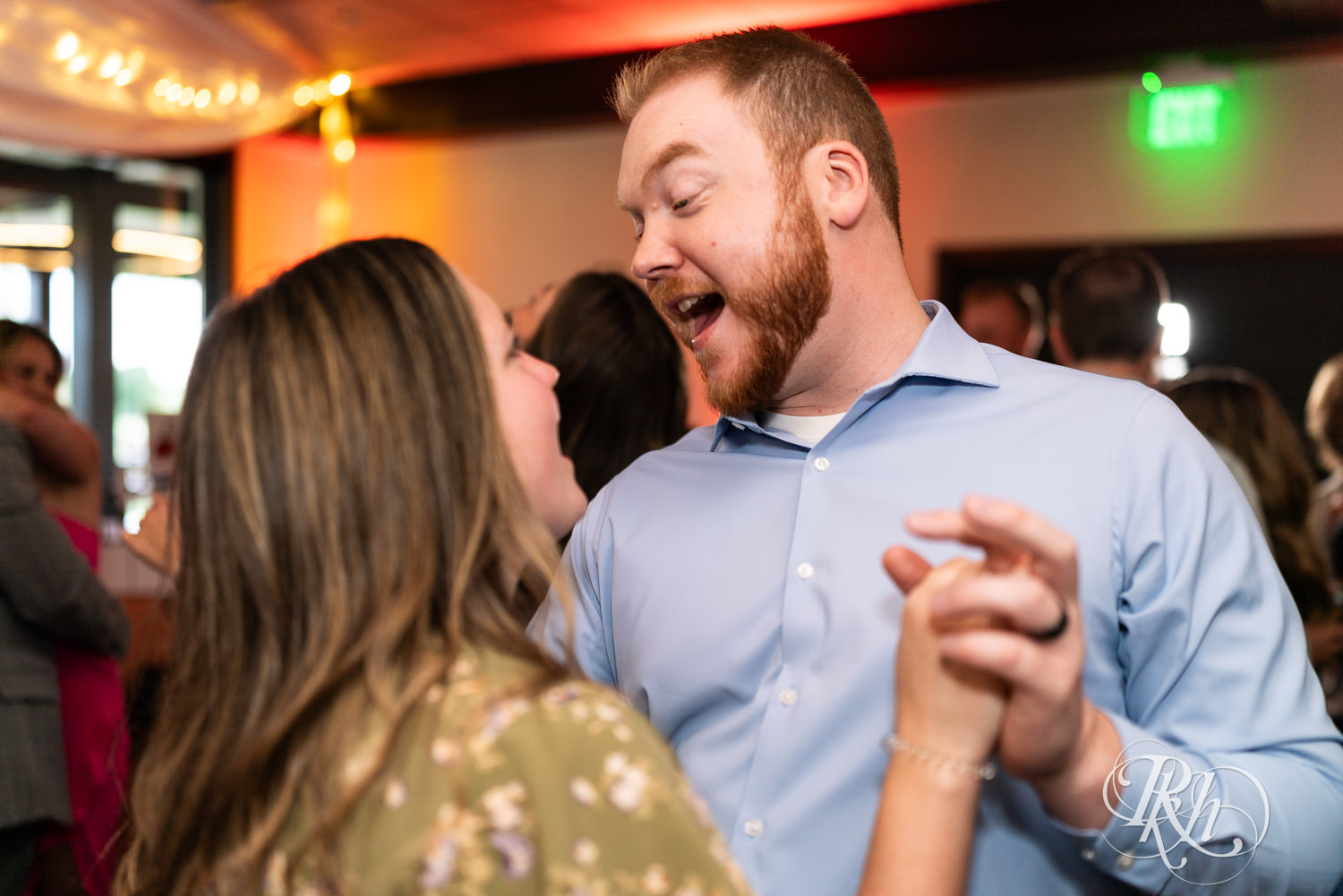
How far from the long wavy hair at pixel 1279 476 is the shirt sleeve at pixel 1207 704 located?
1.58 meters

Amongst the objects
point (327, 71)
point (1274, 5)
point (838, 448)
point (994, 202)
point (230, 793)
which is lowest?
point (230, 793)

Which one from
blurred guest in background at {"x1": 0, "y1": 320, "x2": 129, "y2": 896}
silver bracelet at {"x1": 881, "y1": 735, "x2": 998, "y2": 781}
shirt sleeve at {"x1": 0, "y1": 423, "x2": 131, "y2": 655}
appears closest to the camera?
silver bracelet at {"x1": 881, "y1": 735, "x2": 998, "y2": 781}

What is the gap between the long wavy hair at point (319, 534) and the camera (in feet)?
2.68

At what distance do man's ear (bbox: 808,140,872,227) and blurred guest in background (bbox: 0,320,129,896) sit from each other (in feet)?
4.78

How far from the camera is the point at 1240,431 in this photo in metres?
2.59

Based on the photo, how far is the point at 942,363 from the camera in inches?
49.8

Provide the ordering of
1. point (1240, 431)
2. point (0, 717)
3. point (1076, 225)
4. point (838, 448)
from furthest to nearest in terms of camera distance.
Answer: point (1076, 225) < point (1240, 431) < point (0, 717) < point (838, 448)

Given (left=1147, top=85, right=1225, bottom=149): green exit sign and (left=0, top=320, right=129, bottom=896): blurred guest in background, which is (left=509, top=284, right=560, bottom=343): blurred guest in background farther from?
(left=1147, top=85, right=1225, bottom=149): green exit sign

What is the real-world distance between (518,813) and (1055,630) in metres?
0.38

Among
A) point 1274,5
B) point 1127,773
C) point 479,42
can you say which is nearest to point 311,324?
point 1127,773

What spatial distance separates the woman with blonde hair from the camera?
0.75 meters

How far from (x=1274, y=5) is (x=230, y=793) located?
4611 millimetres

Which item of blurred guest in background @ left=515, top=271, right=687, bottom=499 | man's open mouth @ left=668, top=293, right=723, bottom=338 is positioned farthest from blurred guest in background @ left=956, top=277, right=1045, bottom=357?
man's open mouth @ left=668, top=293, right=723, bottom=338

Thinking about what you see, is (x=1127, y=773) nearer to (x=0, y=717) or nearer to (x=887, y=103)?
(x=0, y=717)
